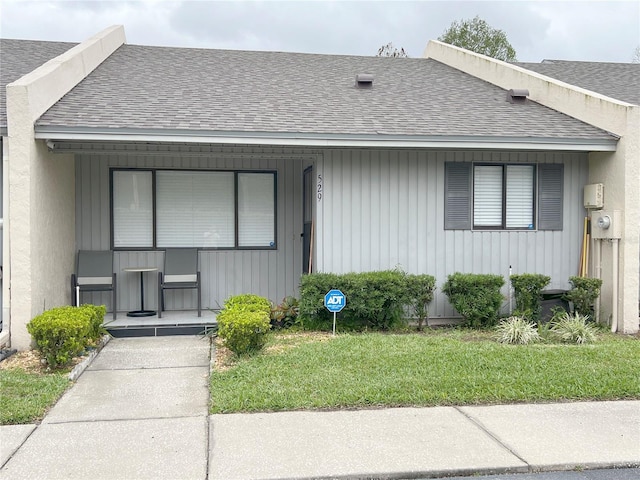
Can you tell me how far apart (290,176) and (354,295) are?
2.96 metres

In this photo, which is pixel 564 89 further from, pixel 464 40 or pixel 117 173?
pixel 464 40

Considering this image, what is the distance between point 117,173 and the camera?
9680 millimetres

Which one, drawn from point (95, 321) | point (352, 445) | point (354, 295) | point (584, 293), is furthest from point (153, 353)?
point (584, 293)

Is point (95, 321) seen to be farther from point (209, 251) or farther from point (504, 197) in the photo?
point (504, 197)

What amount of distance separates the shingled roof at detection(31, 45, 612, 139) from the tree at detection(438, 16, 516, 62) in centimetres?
1677

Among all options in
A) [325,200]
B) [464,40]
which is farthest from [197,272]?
[464,40]

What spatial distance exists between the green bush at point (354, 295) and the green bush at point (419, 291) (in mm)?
104

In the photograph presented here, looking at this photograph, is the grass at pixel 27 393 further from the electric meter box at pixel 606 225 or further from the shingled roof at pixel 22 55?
the electric meter box at pixel 606 225

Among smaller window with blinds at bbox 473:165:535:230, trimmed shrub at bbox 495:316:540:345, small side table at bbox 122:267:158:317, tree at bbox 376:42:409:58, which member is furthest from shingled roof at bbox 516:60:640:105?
tree at bbox 376:42:409:58

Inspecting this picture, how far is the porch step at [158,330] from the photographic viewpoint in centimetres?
827

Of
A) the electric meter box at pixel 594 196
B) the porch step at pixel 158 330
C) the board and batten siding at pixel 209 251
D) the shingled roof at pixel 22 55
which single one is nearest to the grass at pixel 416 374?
the porch step at pixel 158 330

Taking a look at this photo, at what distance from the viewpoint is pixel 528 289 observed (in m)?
8.63

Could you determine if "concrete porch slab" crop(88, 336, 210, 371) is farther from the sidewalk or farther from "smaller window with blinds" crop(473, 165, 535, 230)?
"smaller window with blinds" crop(473, 165, 535, 230)

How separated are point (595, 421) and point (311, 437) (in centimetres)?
236
